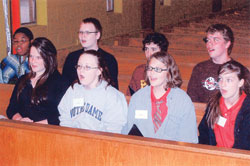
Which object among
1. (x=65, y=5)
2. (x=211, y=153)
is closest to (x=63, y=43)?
(x=65, y=5)

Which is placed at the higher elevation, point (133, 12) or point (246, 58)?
point (133, 12)

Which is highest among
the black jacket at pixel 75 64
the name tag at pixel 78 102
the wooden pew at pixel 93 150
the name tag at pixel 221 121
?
the black jacket at pixel 75 64

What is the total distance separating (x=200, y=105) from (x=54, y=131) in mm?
1255

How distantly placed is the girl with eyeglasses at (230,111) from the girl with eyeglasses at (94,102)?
0.60 meters

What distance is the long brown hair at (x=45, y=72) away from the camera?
274 cm

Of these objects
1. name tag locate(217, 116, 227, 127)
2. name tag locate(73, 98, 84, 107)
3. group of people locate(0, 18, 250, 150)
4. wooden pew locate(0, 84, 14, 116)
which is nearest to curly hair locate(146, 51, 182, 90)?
group of people locate(0, 18, 250, 150)

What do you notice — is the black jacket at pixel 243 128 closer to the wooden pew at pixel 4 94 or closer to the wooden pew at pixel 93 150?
A: the wooden pew at pixel 93 150

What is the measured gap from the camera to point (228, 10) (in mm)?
9852

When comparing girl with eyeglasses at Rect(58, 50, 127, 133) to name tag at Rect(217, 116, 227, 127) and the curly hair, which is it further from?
name tag at Rect(217, 116, 227, 127)

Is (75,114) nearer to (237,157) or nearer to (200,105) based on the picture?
(200,105)

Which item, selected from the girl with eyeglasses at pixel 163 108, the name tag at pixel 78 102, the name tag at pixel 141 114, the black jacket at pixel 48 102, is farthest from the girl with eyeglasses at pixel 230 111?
the black jacket at pixel 48 102

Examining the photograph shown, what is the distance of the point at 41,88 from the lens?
274 cm

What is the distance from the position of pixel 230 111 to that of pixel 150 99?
1.68 ft

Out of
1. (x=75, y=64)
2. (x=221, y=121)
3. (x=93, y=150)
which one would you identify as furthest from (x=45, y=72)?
Result: (x=221, y=121)
